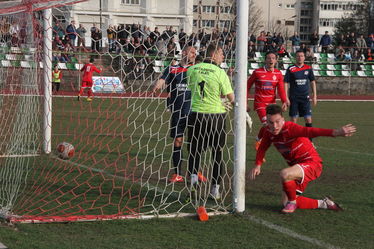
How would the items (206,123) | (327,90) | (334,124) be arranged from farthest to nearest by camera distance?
(327,90) < (334,124) < (206,123)

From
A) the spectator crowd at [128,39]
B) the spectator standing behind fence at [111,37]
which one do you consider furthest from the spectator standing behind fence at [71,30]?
the spectator standing behind fence at [111,37]

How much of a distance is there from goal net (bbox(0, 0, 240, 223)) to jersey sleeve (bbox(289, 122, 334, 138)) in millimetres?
1126

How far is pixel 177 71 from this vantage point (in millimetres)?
8930

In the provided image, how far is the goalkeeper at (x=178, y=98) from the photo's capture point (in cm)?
852

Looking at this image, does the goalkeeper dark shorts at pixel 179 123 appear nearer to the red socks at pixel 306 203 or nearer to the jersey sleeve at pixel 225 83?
the jersey sleeve at pixel 225 83

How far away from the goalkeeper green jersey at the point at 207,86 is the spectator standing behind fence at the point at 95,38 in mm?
1840

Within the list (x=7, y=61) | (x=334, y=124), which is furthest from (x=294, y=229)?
(x=334, y=124)

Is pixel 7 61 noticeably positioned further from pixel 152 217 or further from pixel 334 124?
pixel 334 124

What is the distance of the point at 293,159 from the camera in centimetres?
717

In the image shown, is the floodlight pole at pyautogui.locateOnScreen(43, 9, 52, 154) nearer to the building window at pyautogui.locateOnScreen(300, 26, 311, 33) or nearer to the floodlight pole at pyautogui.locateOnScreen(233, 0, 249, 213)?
the floodlight pole at pyautogui.locateOnScreen(233, 0, 249, 213)

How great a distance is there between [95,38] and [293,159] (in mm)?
3790

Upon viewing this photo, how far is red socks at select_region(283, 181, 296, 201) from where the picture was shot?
6.89 metres

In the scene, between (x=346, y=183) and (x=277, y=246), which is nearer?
(x=277, y=246)

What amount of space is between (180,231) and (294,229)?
1126 mm
